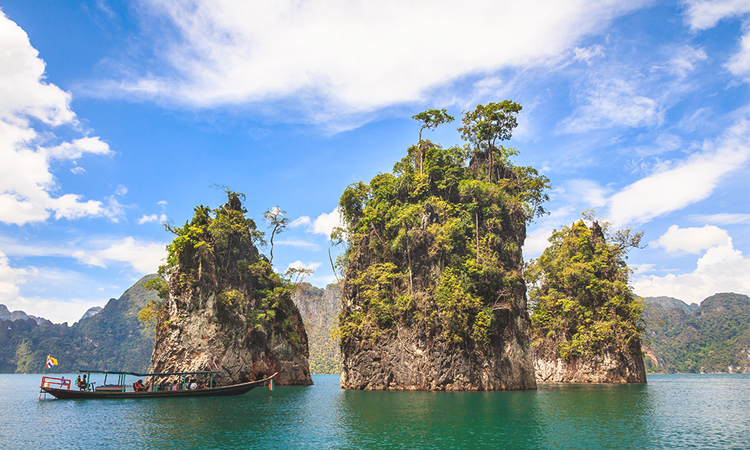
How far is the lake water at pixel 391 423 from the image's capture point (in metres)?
16.0

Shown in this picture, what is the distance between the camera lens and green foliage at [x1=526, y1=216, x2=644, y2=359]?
1885 inches

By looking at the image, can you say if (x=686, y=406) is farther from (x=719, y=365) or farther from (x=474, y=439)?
(x=719, y=365)

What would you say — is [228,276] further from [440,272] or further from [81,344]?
[81,344]

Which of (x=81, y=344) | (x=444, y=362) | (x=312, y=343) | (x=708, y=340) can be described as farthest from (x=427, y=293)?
(x=81, y=344)

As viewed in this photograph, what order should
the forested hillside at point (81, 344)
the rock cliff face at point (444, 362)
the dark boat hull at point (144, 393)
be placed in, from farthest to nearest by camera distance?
the forested hillside at point (81, 344) < the rock cliff face at point (444, 362) < the dark boat hull at point (144, 393)

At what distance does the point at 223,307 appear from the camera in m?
40.0

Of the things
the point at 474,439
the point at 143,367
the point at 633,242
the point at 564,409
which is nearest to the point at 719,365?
the point at 633,242

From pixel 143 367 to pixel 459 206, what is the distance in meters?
166

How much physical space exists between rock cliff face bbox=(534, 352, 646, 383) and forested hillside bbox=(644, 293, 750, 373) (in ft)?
299

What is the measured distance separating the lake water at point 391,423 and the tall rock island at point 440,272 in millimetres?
6417

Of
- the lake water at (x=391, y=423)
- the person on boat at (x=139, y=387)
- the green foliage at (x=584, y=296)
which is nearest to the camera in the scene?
the lake water at (x=391, y=423)

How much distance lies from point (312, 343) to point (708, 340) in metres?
145

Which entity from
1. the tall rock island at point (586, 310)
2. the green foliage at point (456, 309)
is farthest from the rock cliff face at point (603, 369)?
the green foliage at point (456, 309)

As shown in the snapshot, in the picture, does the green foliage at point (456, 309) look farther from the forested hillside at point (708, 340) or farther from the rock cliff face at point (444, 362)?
the forested hillside at point (708, 340)
